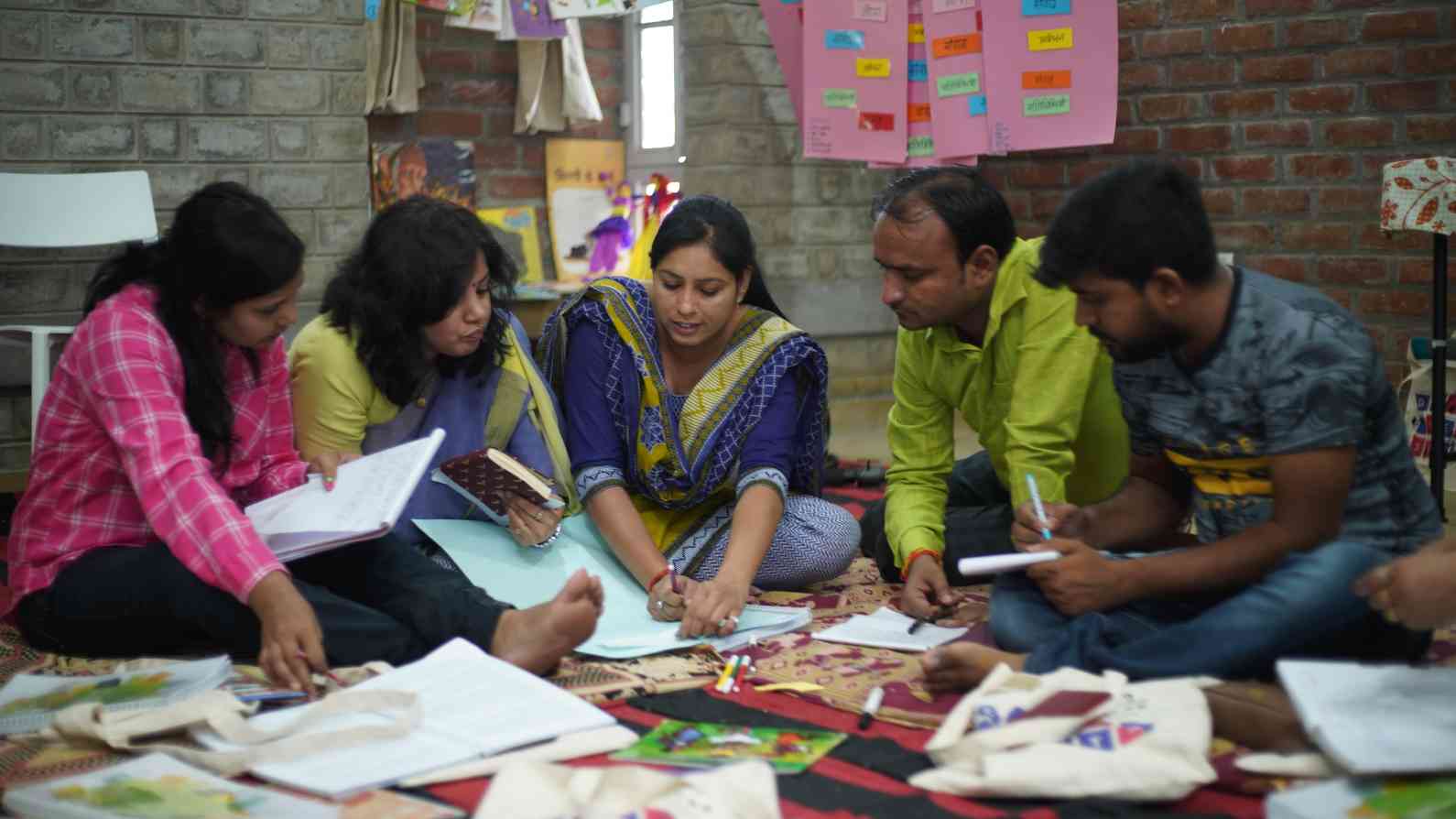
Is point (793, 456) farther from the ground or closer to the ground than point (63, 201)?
closer to the ground

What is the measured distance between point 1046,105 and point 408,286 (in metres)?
2.12

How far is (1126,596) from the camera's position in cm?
197

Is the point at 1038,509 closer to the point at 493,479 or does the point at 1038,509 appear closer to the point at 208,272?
the point at 493,479

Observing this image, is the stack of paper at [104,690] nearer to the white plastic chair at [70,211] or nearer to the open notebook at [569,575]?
the open notebook at [569,575]

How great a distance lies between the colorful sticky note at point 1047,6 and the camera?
3785mm

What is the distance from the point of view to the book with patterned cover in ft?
7.79

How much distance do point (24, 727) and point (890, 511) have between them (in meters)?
1.42

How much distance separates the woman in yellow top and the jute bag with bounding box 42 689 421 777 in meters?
0.69

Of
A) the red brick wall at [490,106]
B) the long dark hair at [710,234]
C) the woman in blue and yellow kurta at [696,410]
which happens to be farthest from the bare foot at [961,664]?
the red brick wall at [490,106]

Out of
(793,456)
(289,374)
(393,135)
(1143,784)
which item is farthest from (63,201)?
(1143,784)

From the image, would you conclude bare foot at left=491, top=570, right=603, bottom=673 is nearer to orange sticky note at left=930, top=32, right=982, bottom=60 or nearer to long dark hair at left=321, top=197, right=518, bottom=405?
long dark hair at left=321, top=197, right=518, bottom=405

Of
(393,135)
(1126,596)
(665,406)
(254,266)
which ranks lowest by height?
(1126,596)

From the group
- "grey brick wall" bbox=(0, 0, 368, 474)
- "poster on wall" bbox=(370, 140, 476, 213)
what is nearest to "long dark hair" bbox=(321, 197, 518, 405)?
"grey brick wall" bbox=(0, 0, 368, 474)

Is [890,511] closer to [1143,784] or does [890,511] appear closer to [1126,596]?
[1126,596]
